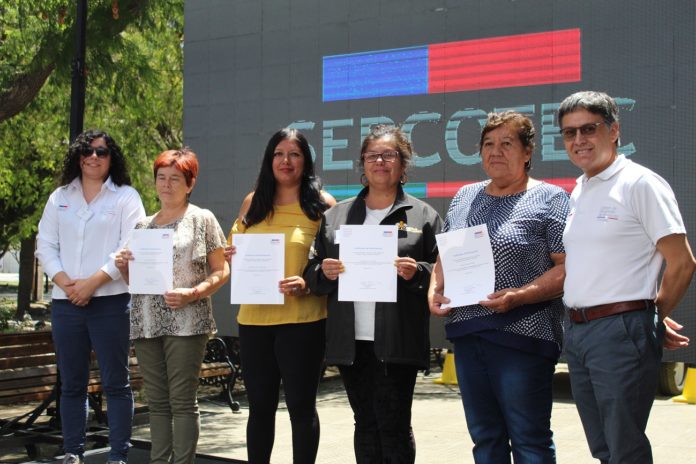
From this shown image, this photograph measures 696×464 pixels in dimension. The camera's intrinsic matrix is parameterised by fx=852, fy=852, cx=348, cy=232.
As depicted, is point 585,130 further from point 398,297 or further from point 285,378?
point 285,378

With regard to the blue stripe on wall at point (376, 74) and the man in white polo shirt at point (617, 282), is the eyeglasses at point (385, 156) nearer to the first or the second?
the man in white polo shirt at point (617, 282)

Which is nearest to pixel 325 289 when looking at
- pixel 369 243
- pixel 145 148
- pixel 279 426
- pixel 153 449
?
pixel 369 243

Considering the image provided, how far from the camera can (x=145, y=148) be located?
1639 cm

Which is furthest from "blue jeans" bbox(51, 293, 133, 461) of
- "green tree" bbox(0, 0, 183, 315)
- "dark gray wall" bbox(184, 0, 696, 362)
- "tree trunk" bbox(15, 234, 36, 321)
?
"tree trunk" bbox(15, 234, 36, 321)

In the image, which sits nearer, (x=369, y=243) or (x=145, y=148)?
(x=369, y=243)

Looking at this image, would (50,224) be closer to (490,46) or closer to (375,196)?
(375,196)

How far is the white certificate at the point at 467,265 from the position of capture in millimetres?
3688

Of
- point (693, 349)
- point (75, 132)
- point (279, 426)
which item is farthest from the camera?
point (693, 349)

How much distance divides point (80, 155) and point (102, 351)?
123cm

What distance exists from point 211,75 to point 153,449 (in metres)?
7.23

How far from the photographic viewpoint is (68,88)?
11.3 metres

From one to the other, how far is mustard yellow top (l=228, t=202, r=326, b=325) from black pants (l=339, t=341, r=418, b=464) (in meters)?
0.41

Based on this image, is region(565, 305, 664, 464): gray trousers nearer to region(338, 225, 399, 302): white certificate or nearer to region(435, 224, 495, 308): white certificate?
region(435, 224, 495, 308): white certificate

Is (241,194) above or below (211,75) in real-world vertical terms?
below
